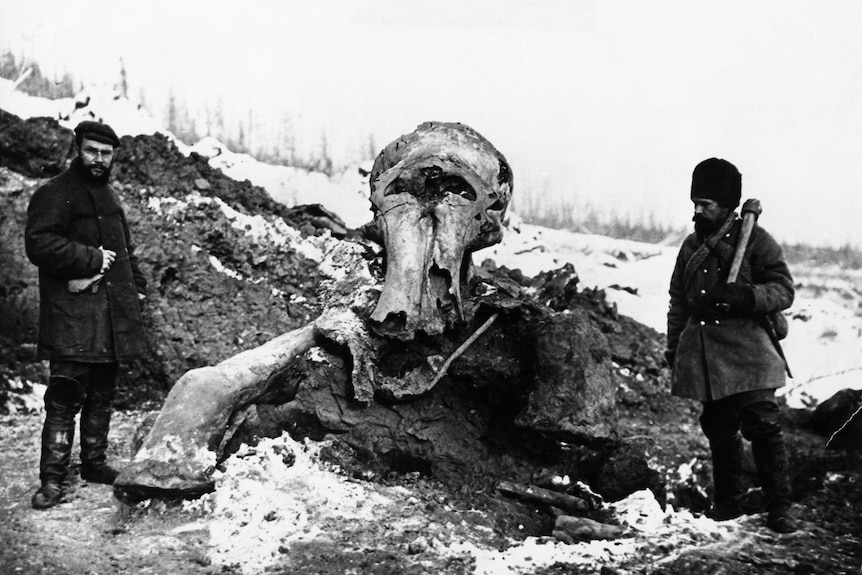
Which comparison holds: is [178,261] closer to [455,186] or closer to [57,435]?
[57,435]

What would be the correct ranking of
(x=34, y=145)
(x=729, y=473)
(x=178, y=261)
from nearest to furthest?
(x=729, y=473), (x=34, y=145), (x=178, y=261)

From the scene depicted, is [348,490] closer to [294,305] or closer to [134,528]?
[134,528]

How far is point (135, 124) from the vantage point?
10.8 feet

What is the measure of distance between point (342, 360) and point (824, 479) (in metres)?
1.53

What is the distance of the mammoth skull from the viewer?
89.5 inches

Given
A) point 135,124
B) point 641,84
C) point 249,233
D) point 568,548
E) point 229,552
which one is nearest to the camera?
point 229,552

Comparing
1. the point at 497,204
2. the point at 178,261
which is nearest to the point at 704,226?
the point at 497,204

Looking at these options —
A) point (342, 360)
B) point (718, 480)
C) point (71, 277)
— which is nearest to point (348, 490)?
point (342, 360)

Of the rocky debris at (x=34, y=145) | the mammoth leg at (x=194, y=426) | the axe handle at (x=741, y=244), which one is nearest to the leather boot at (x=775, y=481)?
the axe handle at (x=741, y=244)

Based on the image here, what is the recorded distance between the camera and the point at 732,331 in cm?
234

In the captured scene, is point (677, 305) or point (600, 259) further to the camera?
point (600, 259)

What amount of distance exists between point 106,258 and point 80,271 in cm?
8

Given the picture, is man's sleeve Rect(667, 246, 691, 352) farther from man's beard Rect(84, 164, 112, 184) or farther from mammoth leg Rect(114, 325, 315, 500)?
man's beard Rect(84, 164, 112, 184)

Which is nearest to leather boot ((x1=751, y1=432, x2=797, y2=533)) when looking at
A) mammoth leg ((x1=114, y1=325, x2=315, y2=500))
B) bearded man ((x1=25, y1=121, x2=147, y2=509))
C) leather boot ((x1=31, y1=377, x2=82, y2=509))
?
mammoth leg ((x1=114, y1=325, x2=315, y2=500))
